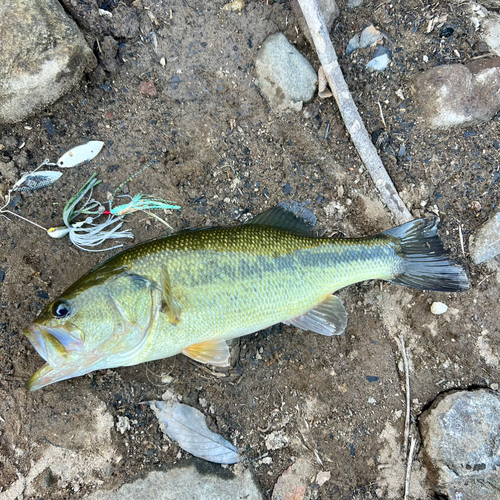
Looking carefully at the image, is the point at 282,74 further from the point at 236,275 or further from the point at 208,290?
the point at 208,290

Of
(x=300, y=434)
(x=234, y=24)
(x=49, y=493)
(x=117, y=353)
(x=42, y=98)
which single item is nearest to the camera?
(x=117, y=353)

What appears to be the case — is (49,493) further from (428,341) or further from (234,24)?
(234,24)

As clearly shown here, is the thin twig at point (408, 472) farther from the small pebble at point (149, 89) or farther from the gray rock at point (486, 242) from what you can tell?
the small pebble at point (149, 89)

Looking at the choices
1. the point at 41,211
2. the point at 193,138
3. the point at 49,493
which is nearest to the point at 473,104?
the point at 193,138

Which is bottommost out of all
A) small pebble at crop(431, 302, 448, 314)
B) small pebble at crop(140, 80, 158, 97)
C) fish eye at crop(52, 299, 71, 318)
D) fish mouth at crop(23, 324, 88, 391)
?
small pebble at crop(431, 302, 448, 314)

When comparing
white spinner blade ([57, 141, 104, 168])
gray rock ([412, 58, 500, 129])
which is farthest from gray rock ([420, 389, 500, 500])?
white spinner blade ([57, 141, 104, 168])

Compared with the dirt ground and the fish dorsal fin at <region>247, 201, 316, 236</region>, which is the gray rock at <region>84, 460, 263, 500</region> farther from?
the fish dorsal fin at <region>247, 201, 316, 236</region>

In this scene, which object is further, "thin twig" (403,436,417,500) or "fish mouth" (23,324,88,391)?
"thin twig" (403,436,417,500)

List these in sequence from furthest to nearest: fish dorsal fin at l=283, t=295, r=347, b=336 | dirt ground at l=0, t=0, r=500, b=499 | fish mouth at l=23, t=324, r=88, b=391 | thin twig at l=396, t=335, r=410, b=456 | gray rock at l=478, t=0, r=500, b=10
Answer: gray rock at l=478, t=0, r=500, b=10, thin twig at l=396, t=335, r=410, b=456, fish dorsal fin at l=283, t=295, r=347, b=336, dirt ground at l=0, t=0, r=500, b=499, fish mouth at l=23, t=324, r=88, b=391
